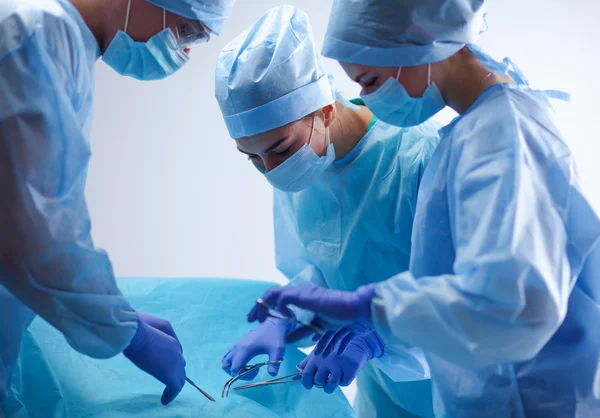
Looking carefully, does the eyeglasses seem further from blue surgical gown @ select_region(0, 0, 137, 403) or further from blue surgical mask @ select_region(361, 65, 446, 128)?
blue surgical mask @ select_region(361, 65, 446, 128)

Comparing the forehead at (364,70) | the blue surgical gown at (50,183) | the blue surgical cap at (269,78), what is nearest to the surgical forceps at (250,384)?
the blue surgical gown at (50,183)

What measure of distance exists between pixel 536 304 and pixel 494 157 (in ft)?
0.82

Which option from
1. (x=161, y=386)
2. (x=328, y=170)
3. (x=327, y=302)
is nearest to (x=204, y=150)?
(x=328, y=170)

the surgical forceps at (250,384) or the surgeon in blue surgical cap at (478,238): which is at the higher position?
the surgeon in blue surgical cap at (478,238)

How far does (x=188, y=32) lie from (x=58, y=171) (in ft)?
1.52

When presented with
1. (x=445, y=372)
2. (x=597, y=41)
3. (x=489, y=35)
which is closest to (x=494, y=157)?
(x=445, y=372)

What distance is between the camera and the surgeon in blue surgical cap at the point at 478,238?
97cm

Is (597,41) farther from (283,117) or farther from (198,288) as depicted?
(198,288)

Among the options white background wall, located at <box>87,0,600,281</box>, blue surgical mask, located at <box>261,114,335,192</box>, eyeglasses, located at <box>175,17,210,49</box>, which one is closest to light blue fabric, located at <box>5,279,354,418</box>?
blue surgical mask, located at <box>261,114,335,192</box>

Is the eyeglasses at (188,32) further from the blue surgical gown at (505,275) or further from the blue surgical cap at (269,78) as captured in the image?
the blue surgical gown at (505,275)

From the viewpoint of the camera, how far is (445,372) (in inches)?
46.7

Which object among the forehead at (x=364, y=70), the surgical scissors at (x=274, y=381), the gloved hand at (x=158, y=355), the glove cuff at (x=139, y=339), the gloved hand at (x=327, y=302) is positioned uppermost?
the forehead at (x=364, y=70)

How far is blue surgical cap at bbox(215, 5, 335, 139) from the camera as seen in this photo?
151 cm

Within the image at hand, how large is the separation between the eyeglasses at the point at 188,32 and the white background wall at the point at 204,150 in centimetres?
142
